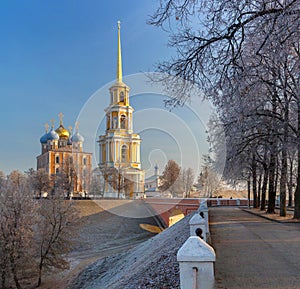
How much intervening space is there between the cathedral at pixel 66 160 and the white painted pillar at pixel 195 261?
204ft

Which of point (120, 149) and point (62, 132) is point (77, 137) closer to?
point (62, 132)

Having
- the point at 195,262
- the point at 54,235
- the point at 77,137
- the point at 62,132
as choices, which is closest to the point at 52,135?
the point at 62,132

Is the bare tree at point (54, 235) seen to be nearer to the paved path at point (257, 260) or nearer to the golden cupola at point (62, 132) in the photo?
the paved path at point (257, 260)

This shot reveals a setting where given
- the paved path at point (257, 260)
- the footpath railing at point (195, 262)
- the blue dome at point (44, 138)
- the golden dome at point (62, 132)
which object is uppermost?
the golden dome at point (62, 132)

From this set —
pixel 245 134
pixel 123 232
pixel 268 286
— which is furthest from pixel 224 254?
pixel 123 232

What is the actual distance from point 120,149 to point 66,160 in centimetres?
1063

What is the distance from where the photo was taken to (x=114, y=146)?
7294cm

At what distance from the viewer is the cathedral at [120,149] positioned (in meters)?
69.3

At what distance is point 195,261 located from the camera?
476cm

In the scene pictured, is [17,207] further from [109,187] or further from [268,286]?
[109,187]

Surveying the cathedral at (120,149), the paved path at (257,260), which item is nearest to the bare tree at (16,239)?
the paved path at (257,260)

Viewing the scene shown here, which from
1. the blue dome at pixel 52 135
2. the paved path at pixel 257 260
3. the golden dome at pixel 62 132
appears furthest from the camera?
the golden dome at pixel 62 132

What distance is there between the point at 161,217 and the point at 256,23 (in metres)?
43.1

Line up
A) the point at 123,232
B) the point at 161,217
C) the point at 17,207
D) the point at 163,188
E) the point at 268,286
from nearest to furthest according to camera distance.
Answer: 1. the point at 268,286
2. the point at 17,207
3. the point at 123,232
4. the point at 161,217
5. the point at 163,188
